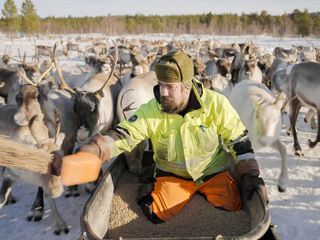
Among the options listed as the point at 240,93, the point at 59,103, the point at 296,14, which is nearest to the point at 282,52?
the point at 240,93

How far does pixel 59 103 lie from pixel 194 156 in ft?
9.52

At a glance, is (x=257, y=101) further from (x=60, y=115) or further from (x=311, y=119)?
(x=311, y=119)

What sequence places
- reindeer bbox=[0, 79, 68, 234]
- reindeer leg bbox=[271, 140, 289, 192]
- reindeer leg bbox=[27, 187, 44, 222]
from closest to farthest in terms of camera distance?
1. reindeer bbox=[0, 79, 68, 234]
2. reindeer leg bbox=[27, 187, 44, 222]
3. reindeer leg bbox=[271, 140, 289, 192]

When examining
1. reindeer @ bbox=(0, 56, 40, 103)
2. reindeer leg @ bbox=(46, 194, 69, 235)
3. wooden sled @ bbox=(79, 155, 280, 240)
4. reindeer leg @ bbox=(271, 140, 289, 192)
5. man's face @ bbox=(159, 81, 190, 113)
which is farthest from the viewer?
reindeer @ bbox=(0, 56, 40, 103)

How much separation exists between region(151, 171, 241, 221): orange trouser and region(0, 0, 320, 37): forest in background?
5681 centimetres

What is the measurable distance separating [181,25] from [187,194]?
73578 millimetres

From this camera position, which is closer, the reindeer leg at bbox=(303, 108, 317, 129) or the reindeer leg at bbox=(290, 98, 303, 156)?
the reindeer leg at bbox=(290, 98, 303, 156)

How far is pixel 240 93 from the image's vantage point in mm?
5938

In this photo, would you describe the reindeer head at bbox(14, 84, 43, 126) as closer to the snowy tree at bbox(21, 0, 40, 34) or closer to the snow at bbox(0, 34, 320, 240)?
the snow at bbox(0, 34, 320, 240)

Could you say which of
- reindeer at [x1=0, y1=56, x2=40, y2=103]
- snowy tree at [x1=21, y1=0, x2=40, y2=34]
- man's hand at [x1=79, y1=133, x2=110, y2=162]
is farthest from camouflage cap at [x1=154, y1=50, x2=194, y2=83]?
snowy tree at [x1=21, y1=0, x2=40, y2=34]

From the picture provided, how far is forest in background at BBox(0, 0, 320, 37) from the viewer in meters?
58.2

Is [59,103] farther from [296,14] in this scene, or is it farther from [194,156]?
[296,14]

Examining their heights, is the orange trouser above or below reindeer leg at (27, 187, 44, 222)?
above

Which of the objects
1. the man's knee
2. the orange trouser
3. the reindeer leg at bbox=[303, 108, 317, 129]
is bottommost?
the reindeer leg at bbox=[303, 108, 317, 129]
